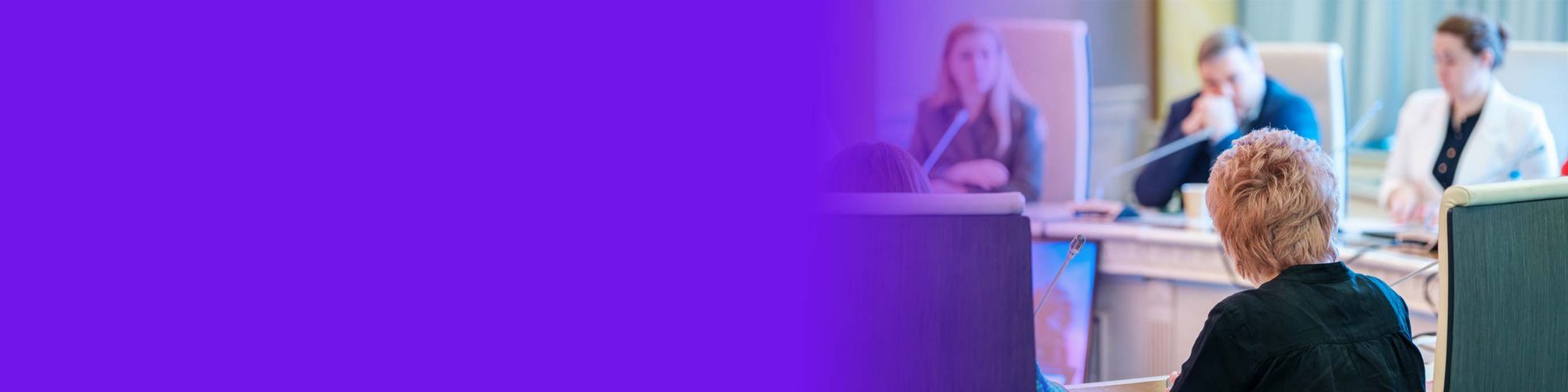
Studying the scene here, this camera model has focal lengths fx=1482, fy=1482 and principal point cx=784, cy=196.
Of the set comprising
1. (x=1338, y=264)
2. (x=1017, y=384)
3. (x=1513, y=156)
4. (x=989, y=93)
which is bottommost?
(x=1017, y=384)

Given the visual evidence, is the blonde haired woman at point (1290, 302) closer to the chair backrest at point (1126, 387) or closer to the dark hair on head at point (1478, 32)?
the chair backrest at point (1126, 387)

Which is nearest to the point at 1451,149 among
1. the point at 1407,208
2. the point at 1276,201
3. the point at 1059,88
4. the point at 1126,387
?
the point at 1407,208

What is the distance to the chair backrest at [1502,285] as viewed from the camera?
1220 mm

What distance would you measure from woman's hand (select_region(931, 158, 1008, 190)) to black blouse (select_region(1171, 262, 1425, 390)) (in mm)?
1857

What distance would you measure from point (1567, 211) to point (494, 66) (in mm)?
990

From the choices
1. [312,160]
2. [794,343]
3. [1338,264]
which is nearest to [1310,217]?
[1338,264]

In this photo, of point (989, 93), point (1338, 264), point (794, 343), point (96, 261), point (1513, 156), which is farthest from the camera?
point (989, 93)

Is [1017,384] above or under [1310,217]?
under

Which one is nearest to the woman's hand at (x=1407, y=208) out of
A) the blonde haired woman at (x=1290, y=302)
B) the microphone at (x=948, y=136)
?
the microphone at (x=948, y=136)

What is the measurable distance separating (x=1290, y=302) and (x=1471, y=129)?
1912 mm

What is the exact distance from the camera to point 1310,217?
120 centimetres

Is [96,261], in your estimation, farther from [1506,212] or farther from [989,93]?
[989,93]

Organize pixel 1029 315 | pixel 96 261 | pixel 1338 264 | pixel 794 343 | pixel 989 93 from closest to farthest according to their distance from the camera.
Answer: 1. pixel 96 261
2. pixel 794 343
3. pixel 1029 315
4. pixel 1338 264
5. pixel 989 93
